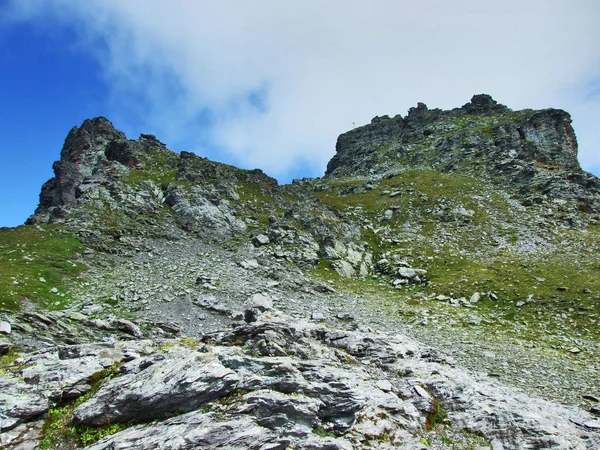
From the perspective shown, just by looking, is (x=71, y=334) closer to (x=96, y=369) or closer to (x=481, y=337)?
(x=96, y=369)

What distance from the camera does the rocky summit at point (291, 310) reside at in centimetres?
1214

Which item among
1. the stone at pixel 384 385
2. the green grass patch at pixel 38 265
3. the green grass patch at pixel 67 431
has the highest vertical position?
the green grass patch at pixel 38 265

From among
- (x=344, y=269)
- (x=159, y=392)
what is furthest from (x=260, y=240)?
(x=159, y=392)

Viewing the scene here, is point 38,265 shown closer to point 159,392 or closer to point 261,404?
point 159,392

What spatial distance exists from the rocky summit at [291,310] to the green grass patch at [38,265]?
212 millimetres

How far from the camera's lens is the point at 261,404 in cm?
1188

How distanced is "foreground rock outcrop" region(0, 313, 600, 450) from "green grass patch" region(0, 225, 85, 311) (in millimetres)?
11476

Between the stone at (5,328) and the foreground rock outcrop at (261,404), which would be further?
the stone at (5,328)

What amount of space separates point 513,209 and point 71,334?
221 feet

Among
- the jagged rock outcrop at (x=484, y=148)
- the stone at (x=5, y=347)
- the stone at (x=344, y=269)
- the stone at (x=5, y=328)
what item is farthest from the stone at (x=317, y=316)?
the jagged rock outcrop at (x=484, y=148)

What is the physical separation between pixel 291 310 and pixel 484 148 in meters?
89.9

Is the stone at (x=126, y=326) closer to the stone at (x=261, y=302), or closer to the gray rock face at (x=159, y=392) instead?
the gray rock face at (x=159, y=392)

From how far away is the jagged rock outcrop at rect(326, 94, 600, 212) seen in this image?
6938 centimetres

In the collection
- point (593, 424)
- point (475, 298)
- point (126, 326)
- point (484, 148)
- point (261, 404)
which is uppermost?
point (484, 148)
